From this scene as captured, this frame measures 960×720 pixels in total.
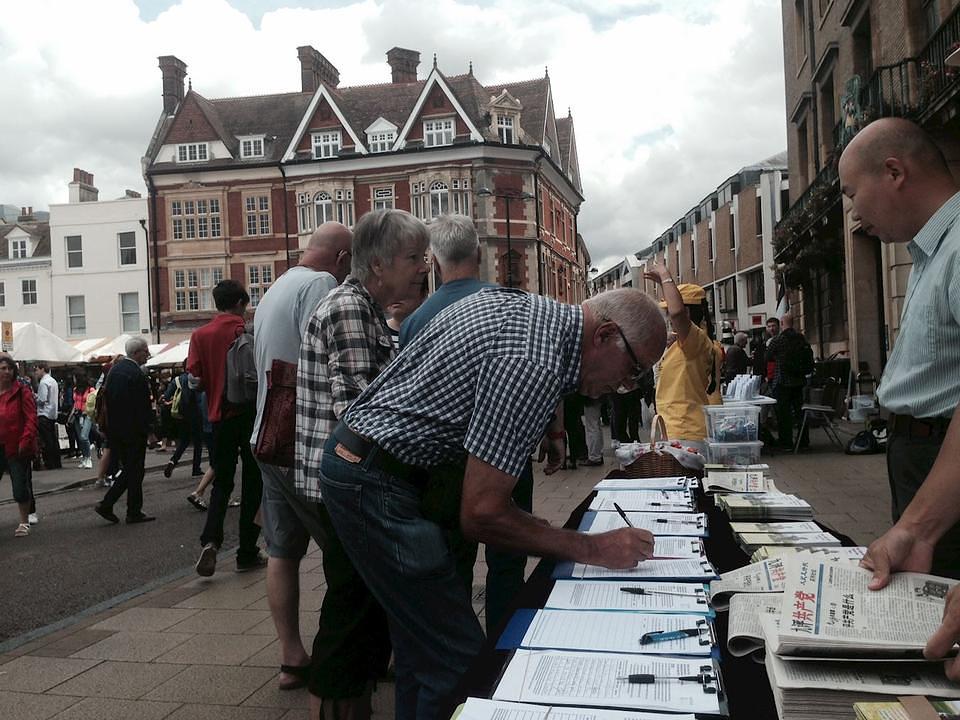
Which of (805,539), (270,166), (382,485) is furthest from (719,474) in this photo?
(270,166)

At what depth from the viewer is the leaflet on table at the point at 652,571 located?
7.51 feet

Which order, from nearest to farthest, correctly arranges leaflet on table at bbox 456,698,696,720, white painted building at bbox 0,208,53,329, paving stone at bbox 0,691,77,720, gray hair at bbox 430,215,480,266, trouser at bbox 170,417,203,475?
leaflet on table at bbox 456,698,696,720, paving stone at bbox 0,691,77,720, gray hair at bbox 430,215,480,266, trouser at bbox 170,417,203,475, white painted building at bbox 0,208,53,329

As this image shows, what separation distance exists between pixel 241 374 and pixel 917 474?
14.4 feet

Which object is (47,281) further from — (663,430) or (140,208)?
(663,430)

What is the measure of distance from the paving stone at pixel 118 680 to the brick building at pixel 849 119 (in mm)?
10250

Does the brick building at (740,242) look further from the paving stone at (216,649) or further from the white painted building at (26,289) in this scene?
the paving stone at (216,649)

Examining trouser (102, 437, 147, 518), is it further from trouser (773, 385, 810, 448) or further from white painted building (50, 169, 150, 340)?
white painted building (50, 169, 150, 340)

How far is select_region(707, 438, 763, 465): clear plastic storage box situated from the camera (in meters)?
4.07

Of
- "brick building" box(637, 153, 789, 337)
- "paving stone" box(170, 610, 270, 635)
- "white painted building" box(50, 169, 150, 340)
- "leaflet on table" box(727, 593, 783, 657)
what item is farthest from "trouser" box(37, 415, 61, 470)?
"white painted building" box(50, 169, 150, 340)

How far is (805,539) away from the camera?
2621mm

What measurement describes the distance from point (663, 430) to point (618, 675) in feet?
11.1

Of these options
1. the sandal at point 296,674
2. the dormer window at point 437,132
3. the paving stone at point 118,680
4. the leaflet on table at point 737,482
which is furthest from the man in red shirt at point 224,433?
the dormer window at point 437,132

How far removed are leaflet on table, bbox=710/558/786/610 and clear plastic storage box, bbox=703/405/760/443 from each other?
199 cm

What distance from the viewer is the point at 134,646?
184 inches
